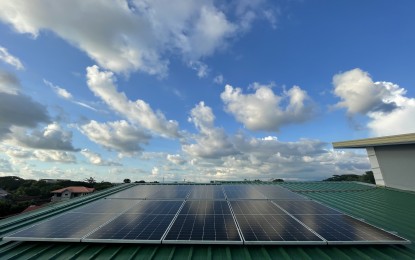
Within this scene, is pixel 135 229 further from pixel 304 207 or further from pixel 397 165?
pixel 397 165

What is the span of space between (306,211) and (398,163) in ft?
57.6

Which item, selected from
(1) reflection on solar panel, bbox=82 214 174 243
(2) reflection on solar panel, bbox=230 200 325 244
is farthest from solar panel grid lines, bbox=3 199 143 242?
(2) reflection on solar panel, bbox=230 200 325 244

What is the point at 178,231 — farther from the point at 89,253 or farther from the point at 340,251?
the point at 340,251

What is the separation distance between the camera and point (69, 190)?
→ 328ft

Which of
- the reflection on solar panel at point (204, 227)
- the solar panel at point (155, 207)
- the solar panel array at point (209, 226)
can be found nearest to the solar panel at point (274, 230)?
the solar panel array at point (209, 226)

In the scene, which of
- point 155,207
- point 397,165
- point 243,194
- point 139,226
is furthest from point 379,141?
point 139,226

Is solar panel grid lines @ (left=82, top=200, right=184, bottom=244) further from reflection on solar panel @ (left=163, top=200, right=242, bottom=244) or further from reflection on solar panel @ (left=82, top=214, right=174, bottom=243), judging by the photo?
reflection on solar panel @ (left=163, top=200, right=242, bottom=244)

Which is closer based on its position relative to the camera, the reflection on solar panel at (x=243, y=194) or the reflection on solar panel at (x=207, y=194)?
the reflection on solar panel at (x=207, y=194)

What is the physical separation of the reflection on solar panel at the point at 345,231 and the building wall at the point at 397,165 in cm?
1597

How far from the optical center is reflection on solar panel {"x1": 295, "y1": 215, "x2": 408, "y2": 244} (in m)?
9.84

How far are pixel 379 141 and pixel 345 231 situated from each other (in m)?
18.8

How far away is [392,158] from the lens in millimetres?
25047

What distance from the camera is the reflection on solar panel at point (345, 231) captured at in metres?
9.84

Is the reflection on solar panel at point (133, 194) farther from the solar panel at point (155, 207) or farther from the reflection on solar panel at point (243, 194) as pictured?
the reflection on solar panel at point (243, 194)
